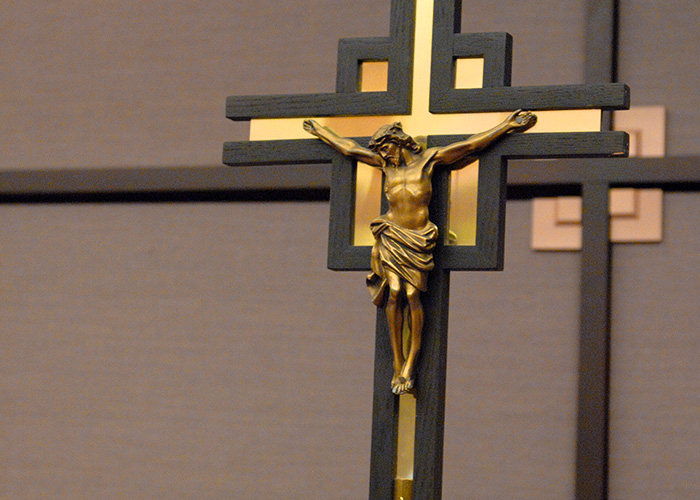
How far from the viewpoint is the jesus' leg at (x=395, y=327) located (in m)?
2.29

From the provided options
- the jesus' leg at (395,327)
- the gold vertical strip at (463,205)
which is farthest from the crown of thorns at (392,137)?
the jesus' leg at (395,327)

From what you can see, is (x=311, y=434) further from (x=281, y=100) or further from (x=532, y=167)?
(x=281, y=100)

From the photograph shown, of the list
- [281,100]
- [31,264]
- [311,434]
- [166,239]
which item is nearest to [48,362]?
[31,264]

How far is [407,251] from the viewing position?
7.43ft

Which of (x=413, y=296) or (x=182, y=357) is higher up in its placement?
(x=413, y=296)

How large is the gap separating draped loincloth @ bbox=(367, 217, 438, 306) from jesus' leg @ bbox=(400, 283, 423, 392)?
19 mm

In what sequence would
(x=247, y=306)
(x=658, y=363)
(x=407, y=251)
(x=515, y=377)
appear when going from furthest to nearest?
(x=247, y=306) → (x=515, y=377) → (x=658, y=363) → (x=407, y=251)

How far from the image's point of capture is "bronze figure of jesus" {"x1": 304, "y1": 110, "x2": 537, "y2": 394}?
2.27 m

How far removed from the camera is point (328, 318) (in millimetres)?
3721

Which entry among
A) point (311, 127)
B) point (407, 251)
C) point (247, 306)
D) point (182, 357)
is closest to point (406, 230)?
point (407, 251)

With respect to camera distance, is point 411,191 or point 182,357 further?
point 182,357

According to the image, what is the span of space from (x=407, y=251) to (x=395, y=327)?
0.17 m

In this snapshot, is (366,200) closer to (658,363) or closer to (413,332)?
(413,332)

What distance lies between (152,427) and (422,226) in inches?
73.5
